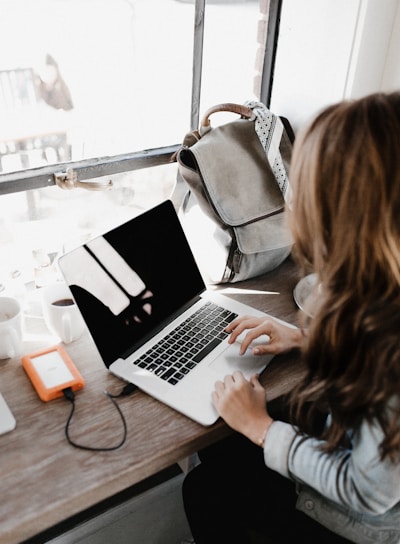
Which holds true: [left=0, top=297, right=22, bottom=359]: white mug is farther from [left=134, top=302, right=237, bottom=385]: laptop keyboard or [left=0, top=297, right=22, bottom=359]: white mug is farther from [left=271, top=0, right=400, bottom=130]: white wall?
[left=271, top=0, right=400, bottom=130]: white wall

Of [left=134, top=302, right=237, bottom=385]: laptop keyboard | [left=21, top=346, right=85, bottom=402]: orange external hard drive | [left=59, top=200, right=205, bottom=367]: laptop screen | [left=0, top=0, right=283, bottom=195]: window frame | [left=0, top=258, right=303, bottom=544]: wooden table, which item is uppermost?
[left=0, top=0, right=283, bottom=195]: window frame

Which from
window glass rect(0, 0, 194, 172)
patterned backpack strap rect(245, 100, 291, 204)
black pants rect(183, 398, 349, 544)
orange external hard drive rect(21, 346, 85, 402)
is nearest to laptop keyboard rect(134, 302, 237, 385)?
orange external hard drive rect(21, 346, 85, 402)

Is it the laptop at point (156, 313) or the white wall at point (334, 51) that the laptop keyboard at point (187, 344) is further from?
the white wall at point (334, 51)

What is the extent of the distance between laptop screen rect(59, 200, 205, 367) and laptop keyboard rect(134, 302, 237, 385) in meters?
0.04

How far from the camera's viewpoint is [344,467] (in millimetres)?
725

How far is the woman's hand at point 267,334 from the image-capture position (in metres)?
0.95

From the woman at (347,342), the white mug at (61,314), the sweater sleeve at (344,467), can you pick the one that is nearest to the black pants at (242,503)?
the woman at (347,342)

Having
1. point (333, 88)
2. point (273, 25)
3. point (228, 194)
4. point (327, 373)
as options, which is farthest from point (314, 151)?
point (273, 25)

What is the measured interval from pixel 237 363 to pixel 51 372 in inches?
13.1

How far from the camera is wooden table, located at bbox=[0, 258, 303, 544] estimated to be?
0.69 m

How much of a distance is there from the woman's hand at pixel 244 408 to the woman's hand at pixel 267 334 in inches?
4.1

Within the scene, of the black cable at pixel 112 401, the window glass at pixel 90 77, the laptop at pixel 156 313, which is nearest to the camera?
the black cable at pixel 112 401

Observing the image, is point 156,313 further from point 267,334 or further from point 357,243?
point 357,243

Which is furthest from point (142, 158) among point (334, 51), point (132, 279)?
point (334, 51)
